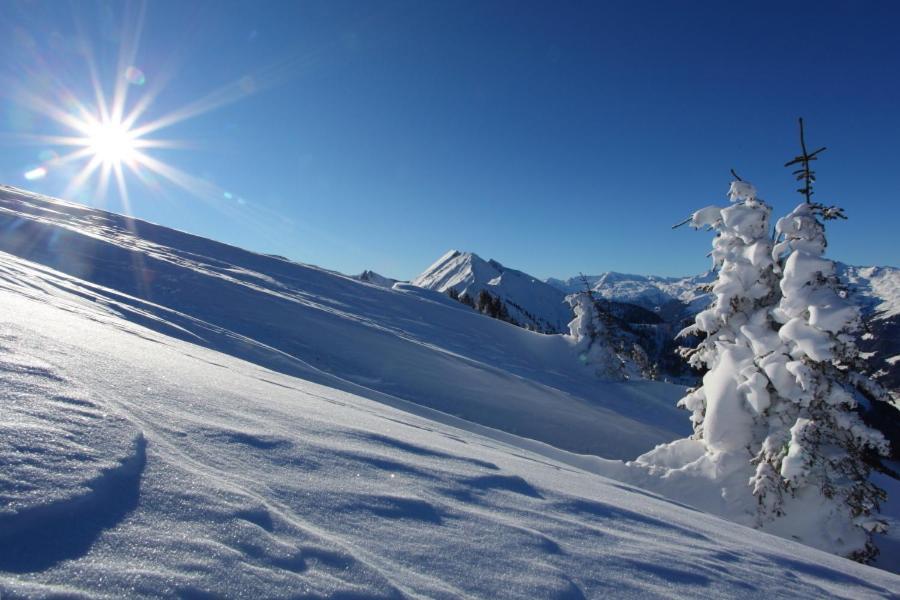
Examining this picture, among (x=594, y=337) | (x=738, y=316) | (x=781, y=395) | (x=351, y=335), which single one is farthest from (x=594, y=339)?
(x=781, y=395)

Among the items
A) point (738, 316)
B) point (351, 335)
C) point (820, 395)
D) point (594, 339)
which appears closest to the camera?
point (820, 395)

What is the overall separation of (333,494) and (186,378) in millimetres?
2697

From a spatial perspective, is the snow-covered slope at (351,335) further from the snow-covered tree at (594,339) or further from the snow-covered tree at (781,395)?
the snow-covered tree at (781,395)

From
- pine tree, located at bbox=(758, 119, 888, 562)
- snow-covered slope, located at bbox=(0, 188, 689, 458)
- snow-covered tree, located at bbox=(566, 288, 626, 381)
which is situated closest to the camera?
pine tree, located at bbox=(758, 119, 888, 562)

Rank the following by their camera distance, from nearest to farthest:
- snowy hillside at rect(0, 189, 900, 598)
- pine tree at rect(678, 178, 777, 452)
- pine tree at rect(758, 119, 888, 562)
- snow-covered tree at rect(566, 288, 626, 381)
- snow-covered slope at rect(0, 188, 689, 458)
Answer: snowy hillside at rect(0, 189, 900, 598), pine tree at rect(758, 119, 888, 562), pine tree at rect(678, 178, 777, 452), snow-covered slope at rect(0, 188, 689, 458), snow-covered tree at rect(566, 288, 626, 381)

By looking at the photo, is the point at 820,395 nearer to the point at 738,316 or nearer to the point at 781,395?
the point at 781,395

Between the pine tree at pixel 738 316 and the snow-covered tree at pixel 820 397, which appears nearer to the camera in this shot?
the snow-covered tree at pixel 820 397

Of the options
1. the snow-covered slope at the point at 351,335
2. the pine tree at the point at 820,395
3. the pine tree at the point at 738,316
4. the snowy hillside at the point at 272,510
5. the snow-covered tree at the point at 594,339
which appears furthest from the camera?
the snow-covered tree at the point at 594,339

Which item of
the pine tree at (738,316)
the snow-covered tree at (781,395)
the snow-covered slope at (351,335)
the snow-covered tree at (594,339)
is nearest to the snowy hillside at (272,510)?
the snow-covered tree at (781,395)

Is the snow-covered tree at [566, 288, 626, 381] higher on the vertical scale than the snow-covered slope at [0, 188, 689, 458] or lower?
higher

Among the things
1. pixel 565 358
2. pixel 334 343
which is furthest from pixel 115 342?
pixel 565 358

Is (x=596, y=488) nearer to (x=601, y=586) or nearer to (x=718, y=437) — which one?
(x=601, y=586)

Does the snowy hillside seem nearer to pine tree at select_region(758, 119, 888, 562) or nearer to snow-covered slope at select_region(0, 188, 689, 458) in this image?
pine tree at select_region(758, 119, 888, 562)

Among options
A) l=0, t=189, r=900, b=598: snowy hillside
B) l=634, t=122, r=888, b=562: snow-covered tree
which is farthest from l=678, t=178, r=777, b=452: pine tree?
l=0, t=189, r=900, b=598: snowy hillside
